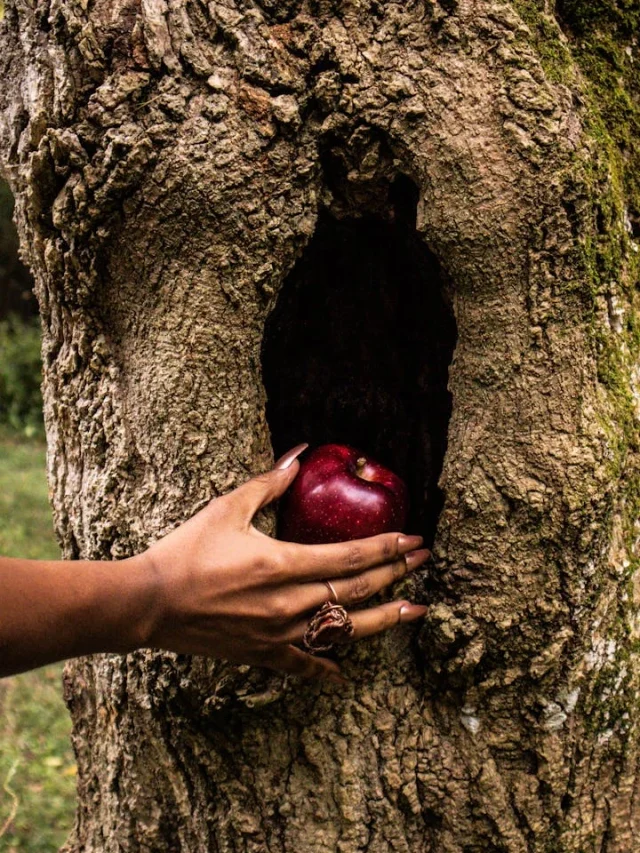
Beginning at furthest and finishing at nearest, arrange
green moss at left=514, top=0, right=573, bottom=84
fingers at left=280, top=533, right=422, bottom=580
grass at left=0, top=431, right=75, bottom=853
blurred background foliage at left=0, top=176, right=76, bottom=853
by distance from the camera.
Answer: blurred background foliage at left=0, top=176, right=76, bottom=853, grass at left=0, top=431, right=75, bottom=853, green moss at left=514, top=0, right=573, bottom=84, fingers at left=280, top=533, right=422, bottom=580

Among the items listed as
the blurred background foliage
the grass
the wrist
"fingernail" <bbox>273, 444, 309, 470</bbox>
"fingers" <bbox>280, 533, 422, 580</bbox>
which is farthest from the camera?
the blurred background foliage

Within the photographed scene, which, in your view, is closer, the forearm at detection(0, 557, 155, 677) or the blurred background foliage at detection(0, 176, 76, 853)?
the forearm at detection(0, 557, 155, 677)

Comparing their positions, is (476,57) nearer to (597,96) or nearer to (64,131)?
(597,96)

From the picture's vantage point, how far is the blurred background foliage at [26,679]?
11.6ft

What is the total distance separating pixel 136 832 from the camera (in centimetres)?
203

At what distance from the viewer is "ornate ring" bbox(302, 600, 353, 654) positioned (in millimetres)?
1664

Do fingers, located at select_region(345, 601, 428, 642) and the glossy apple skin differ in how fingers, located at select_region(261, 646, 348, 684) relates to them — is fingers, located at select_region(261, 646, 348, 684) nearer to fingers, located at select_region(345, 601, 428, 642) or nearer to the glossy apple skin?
fingers, located at select_region(345, 601, 428, 642)

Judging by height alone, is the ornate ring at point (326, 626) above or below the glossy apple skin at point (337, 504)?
below

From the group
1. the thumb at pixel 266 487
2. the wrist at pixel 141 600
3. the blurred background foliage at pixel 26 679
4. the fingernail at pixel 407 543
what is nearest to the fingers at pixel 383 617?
the fingernail at pixel 407 543

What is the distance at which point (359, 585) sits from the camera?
1.71m

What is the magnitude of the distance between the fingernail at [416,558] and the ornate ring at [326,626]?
0.68ft

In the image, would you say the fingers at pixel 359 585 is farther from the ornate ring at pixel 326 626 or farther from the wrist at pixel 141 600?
the wrist at pixel 141 600

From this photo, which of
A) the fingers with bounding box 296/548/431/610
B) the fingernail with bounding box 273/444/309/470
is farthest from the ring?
the fingernail with bounding box 273/444/309/470

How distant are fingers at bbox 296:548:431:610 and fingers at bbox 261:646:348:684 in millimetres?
107
